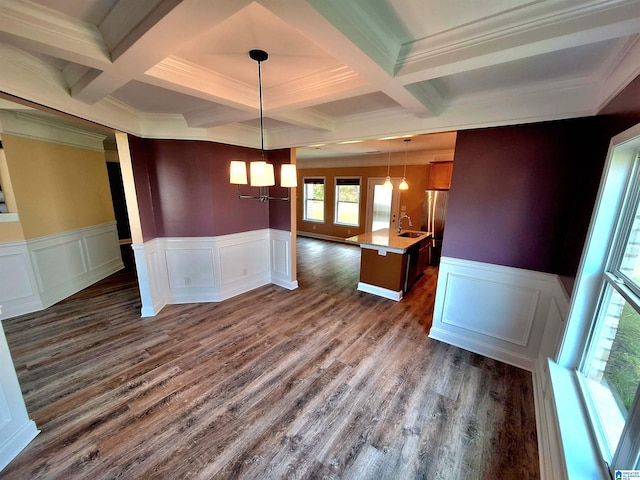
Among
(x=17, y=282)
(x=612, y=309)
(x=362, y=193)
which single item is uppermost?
(x=362, y=193)

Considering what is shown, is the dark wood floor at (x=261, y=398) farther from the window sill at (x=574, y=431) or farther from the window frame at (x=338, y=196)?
the window frame at (x=338, y=196)

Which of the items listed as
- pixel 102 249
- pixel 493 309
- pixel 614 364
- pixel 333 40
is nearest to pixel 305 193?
pixel 102 249

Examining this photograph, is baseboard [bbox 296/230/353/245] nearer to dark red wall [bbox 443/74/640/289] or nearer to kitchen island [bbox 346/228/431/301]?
kitchen island [bbox 346/228/431/301]

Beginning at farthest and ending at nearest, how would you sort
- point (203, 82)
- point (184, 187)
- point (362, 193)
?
point (362, 193) → point (184, 187) → point (203, 82)

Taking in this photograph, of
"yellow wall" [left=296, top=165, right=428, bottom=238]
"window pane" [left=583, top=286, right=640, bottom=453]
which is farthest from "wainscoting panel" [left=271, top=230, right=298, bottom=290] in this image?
"yellow wall" [left=296, top=165, right=428, bottom=238]

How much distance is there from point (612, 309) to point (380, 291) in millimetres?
2792

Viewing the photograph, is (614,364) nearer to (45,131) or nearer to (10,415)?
(10,415)

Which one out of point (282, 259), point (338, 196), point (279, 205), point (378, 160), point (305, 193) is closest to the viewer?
point (279, 205)

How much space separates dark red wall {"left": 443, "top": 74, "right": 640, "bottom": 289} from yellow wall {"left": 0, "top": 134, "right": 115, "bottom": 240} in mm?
5293

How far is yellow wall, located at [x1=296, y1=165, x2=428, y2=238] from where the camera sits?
6281 mm

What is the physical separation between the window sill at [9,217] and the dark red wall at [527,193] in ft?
17.3

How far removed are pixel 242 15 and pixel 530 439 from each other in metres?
3.24

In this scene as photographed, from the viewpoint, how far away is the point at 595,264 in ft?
5.09

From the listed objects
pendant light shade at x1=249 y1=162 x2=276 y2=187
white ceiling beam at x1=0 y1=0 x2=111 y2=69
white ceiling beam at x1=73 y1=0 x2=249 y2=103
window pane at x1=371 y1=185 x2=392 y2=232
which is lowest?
window pane at x1=371 y1=185 x2=392 y2=232
